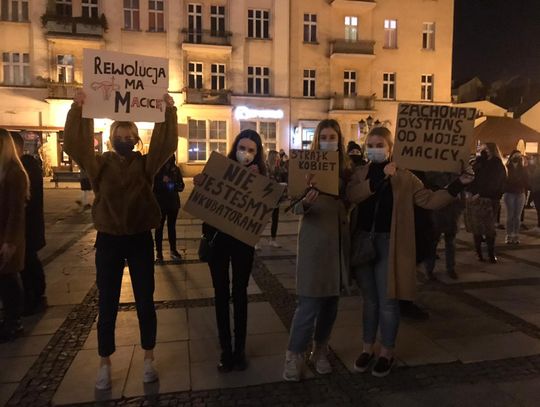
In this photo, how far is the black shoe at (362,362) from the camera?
407 cm

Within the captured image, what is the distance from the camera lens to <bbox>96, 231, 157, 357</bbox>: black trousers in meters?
3.67

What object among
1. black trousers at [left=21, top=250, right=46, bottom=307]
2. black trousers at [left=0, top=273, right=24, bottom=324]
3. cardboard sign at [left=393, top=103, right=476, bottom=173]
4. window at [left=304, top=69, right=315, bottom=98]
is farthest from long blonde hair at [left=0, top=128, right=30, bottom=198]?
window at [left=304, top=69, right=315, bottom=98]

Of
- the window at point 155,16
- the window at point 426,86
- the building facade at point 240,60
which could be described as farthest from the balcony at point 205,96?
the window at point 426,86

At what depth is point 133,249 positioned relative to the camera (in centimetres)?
373

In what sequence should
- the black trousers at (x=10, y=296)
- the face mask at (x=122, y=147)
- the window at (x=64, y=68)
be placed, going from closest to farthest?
the face mask at (x=122, y=147) < the black trousers at (x=10, y=296) < the window at (x=64, y=68)

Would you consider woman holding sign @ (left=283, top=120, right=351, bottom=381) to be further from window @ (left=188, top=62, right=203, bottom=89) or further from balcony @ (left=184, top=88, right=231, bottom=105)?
window @ (left=188, top=62, right=203, bottom=89)

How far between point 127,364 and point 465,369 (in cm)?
294

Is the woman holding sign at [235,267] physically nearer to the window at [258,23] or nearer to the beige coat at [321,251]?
the beige coat at [321,251]

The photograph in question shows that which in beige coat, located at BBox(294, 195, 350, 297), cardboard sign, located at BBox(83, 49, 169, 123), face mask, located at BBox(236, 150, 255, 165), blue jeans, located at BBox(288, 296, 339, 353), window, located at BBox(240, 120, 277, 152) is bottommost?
blue jeans, located at BBox(288, 296, 339, 353)

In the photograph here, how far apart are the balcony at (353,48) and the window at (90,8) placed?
15.0 m

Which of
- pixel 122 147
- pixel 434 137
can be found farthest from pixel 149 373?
pixel 434 137

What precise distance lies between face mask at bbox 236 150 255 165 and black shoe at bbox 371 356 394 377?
78.5 inches

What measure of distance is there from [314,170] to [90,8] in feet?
98.3

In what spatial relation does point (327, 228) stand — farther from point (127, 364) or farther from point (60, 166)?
point (60, 166)
